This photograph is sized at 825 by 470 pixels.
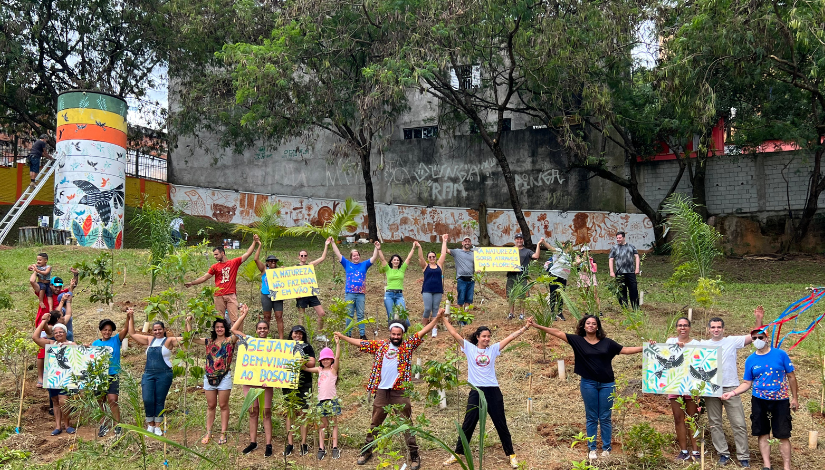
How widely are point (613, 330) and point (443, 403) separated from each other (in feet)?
13.7

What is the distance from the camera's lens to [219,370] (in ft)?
26.8

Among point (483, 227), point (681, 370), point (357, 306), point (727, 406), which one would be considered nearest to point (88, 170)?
point (357, 306)

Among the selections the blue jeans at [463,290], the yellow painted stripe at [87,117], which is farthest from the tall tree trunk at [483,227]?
the yellow painted stripe at [87,117]

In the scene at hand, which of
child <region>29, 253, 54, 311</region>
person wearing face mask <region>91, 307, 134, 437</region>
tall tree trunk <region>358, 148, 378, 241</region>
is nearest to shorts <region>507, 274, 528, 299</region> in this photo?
person wearing face mask <region>91, 307, 134, 437</region>

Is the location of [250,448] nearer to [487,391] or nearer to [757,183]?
[487,391]

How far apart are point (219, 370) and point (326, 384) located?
1368 millimetres

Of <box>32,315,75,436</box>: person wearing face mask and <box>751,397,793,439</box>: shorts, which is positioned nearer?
<box>751,397,793,439</box>: shorts

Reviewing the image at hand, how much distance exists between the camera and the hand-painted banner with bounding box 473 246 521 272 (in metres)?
13.0

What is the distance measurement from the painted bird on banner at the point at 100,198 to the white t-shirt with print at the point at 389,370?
1381 centimetres

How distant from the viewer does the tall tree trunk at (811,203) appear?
68.3 ft

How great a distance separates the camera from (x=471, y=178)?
2642 cm

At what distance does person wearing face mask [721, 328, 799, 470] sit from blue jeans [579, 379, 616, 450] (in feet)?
4.29

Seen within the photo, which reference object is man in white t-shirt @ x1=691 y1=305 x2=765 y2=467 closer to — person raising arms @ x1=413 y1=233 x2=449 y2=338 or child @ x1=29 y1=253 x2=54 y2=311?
person raising arms @ x1=413 y1=233 x2=449 y2=338

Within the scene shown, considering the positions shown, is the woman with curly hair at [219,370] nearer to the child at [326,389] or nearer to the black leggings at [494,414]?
the child at [326,389]
